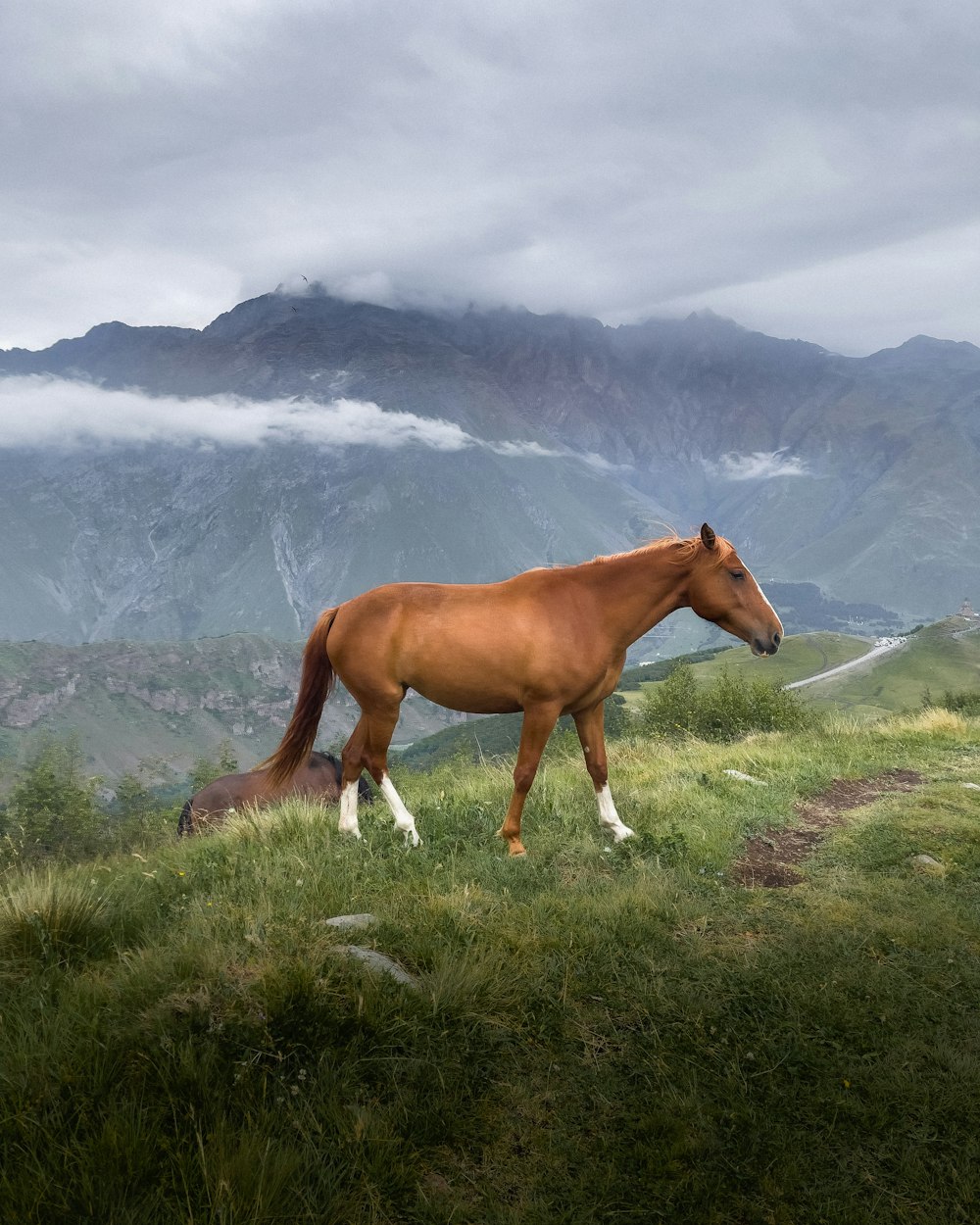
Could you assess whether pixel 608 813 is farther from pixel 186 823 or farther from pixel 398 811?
pixel 186 823

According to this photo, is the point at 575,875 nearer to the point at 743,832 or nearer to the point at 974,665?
the point at 743,832

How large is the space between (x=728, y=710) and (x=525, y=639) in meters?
24.3

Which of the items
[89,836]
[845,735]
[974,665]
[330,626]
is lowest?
[974,665]

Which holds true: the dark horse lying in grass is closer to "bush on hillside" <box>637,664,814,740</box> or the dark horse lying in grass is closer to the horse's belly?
the horse's belly

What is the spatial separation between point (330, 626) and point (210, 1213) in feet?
18.1

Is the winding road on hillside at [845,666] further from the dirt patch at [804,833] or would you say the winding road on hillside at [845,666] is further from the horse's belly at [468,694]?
the horse's belly at [468,694]

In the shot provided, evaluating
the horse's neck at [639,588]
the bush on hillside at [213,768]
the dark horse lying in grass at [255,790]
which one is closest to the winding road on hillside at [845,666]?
the bush on hillside at [213,768]

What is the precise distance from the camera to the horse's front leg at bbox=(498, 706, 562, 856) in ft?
24.2

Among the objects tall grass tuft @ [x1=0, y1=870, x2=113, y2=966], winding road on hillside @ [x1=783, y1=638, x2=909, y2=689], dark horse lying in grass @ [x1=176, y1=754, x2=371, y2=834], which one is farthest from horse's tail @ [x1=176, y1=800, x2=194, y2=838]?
winding road on hillside @ [x1=783, y1=638, x2=909, y2=689]

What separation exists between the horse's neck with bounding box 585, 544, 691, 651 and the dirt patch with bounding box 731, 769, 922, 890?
2351 millimetres

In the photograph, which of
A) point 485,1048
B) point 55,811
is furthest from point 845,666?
point 485,1048

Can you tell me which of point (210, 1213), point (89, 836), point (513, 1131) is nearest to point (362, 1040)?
point (513, 1131)

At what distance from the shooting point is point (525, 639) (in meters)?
7.31

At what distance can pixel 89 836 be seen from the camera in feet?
194
